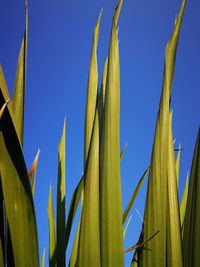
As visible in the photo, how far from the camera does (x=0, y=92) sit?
0.33m

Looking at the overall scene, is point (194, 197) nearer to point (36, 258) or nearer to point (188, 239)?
point (188, 239)

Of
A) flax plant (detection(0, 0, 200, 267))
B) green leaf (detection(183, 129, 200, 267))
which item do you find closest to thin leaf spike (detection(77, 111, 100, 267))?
flax plant (detection(0, 0, 200, 267))

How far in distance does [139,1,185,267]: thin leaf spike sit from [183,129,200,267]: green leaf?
0.02m

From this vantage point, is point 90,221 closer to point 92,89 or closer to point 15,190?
point 15,190

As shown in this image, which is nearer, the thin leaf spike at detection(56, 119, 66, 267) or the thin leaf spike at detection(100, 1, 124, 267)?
the thin leaf spike at detection(100, 1, 124, 267)

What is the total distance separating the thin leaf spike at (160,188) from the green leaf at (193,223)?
0.08 feet

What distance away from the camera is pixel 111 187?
1.18ft

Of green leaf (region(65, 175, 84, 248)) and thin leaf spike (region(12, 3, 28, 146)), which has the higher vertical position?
thin leaf spike (region(12, 3, 28, 146))

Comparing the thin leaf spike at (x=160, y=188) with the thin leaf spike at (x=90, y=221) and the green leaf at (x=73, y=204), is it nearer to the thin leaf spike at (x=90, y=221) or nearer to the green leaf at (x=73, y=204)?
the thin leaf spike at (x=90, y=221)

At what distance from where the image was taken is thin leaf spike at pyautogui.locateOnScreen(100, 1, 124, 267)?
0.35 meters

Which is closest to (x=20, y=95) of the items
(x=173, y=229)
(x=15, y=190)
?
(x=15, y=190)

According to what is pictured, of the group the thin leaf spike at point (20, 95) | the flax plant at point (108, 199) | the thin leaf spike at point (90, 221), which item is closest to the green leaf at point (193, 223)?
the flax plant at point (108, 199)

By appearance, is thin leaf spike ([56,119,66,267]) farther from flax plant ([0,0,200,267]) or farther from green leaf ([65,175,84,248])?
flax plant ([0,0,200,267])

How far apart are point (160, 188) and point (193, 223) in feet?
0.17
